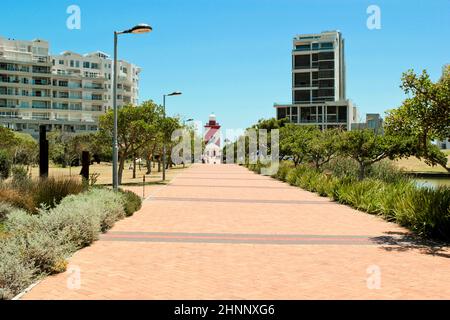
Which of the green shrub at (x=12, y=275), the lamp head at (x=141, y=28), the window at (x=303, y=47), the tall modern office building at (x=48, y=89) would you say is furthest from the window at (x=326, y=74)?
the green shrub at (x=12, y=275)

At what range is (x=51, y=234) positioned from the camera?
9.71 m

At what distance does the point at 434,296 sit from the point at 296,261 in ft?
9.41

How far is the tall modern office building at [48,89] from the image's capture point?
9581cm

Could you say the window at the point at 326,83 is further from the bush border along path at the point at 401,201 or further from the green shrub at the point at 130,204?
the green shrub at the point at 130,204

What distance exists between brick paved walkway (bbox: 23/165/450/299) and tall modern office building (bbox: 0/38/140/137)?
87.0 metres

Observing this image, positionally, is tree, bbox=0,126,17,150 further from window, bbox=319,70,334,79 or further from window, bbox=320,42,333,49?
window, bbox=320,42,333,49

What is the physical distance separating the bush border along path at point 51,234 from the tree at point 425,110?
7.66 meters

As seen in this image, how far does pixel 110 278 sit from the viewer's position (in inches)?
308

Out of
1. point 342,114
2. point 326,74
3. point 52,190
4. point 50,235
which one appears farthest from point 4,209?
point 326,74

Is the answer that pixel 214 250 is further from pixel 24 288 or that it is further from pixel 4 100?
pixel 4 100

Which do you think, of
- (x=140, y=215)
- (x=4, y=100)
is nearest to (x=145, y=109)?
(x=140, y=215)

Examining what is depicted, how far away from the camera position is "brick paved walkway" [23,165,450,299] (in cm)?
716

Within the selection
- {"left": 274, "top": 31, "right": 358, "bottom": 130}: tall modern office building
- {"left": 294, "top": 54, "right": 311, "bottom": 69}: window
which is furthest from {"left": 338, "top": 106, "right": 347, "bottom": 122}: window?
{"left": 294, "top": 54, "right": 311, "bottom": 69}: window
